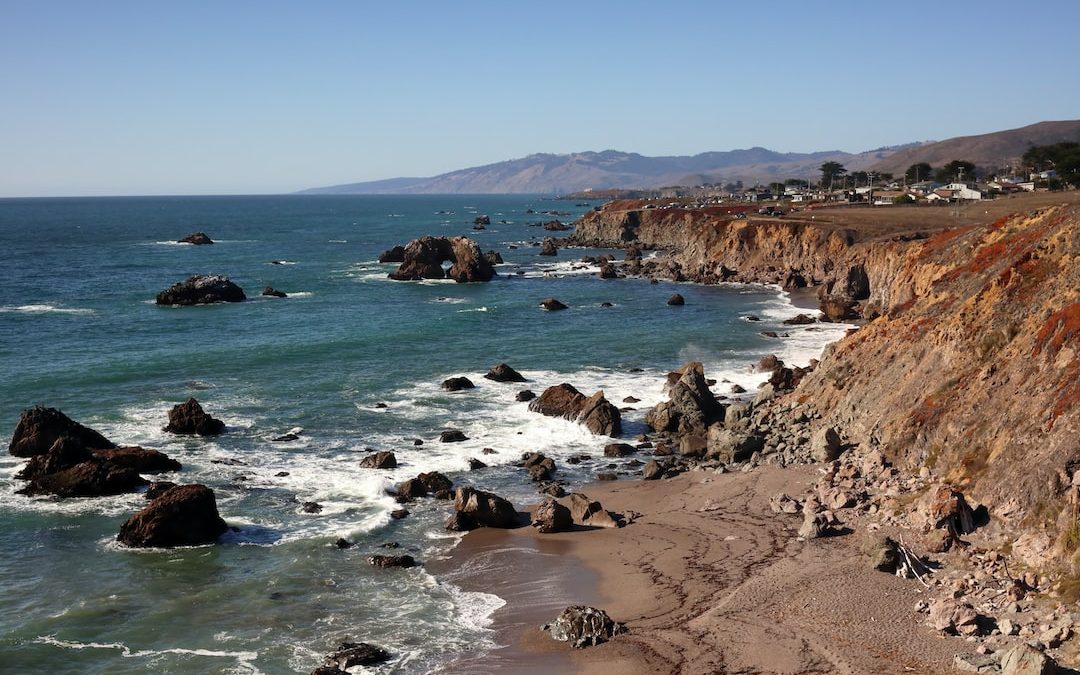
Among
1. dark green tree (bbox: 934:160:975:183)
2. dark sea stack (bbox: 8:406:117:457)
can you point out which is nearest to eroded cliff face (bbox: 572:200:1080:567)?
dark sea stack (bbox: 8:406:117:457)

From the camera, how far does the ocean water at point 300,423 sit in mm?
24234

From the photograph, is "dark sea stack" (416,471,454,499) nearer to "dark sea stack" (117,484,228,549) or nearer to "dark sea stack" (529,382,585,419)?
"dark sea stack" (117,484,228,549)

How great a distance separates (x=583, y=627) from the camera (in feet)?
74.8

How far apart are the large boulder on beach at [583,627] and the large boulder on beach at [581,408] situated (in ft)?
62.6

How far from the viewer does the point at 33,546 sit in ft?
97.5

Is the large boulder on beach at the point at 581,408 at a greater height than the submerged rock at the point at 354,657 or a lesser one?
greater

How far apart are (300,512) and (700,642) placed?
16.6 meters

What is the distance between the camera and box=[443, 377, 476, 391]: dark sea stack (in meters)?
49.9

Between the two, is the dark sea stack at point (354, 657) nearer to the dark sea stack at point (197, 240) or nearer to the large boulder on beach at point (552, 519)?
the large boulder on beach at point (552, 519)

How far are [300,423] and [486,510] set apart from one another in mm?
16091

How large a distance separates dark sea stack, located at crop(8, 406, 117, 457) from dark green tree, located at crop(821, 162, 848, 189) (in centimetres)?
Answer: 16367

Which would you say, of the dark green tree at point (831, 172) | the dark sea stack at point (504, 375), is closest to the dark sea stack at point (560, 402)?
the dark sea stack at point (504, 375)

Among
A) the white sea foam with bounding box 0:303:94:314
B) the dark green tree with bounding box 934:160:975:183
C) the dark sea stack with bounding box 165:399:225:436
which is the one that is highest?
the dark green tree with bounding box 934:160:975:183

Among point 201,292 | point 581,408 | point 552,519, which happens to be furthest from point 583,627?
point 201,292
